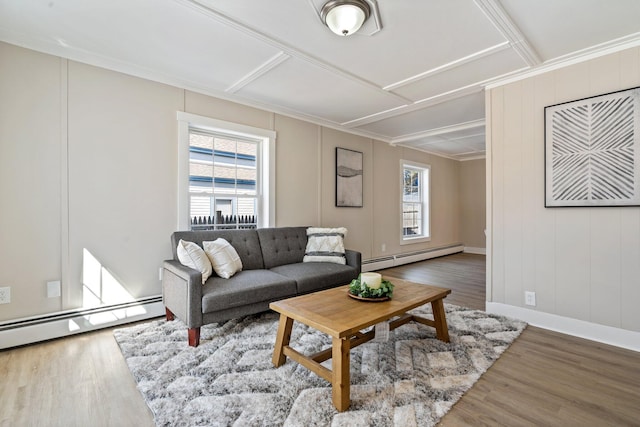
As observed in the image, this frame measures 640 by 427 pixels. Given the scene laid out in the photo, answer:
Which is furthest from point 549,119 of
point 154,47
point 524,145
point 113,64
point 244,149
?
point 113,64

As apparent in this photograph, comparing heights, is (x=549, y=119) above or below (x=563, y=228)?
above

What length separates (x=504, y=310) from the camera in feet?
10.1

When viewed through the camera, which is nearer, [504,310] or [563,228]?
[563,228]

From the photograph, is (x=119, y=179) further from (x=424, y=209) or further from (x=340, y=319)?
(x=424, y=209)

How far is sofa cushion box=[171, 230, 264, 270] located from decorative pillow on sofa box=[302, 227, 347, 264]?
65 centimetres

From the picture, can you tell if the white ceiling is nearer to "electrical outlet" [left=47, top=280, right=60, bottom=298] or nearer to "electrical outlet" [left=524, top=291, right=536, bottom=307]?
"electrical outlet" [left=47, top=280, right=60, bottom=298]

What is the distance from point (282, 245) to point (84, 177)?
2.04 m

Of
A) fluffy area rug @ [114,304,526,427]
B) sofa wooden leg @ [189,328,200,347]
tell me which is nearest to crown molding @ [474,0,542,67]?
fluffy area rug @ [114,304,526,427]

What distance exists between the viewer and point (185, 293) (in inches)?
94.9

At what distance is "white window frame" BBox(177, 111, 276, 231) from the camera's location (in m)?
3.22

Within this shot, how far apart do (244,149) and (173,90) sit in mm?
1016

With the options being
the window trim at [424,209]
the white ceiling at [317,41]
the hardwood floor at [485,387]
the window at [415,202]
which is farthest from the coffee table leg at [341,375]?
the window at [415,202]

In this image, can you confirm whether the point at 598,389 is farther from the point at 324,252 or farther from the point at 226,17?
the point at 226,17

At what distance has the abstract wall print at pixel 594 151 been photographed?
2.38 m
